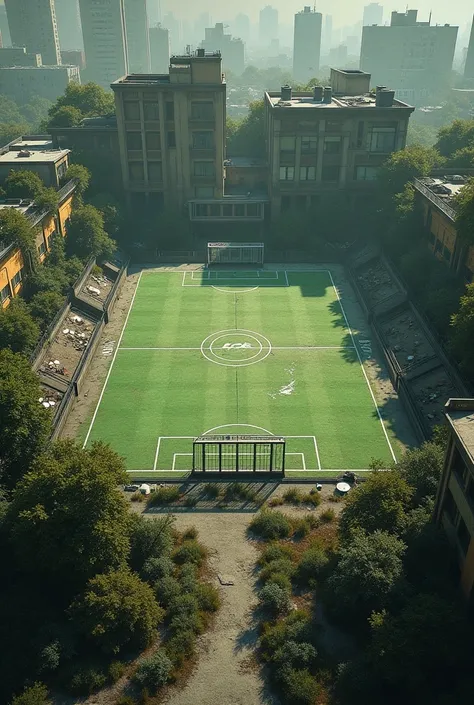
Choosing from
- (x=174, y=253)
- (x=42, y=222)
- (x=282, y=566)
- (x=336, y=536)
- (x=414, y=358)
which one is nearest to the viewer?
(x=282, y=566)

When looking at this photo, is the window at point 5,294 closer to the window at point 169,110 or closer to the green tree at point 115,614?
the green tree at point 115,614

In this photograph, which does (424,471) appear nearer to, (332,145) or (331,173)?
(331,173)

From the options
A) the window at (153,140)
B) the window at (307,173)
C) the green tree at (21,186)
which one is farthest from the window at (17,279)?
the window at (307,173)

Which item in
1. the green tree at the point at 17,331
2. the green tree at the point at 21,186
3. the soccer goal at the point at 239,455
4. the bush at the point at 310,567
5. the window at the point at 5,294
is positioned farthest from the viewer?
the green tree at the point at 21,186

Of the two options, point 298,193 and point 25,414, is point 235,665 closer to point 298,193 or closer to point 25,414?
point 25,414

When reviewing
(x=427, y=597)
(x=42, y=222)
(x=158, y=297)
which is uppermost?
(x=42, y=222)

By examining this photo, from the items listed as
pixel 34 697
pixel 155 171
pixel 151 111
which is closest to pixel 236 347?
pixel 155 171

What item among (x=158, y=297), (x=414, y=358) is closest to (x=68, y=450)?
(x=414, y=358)
